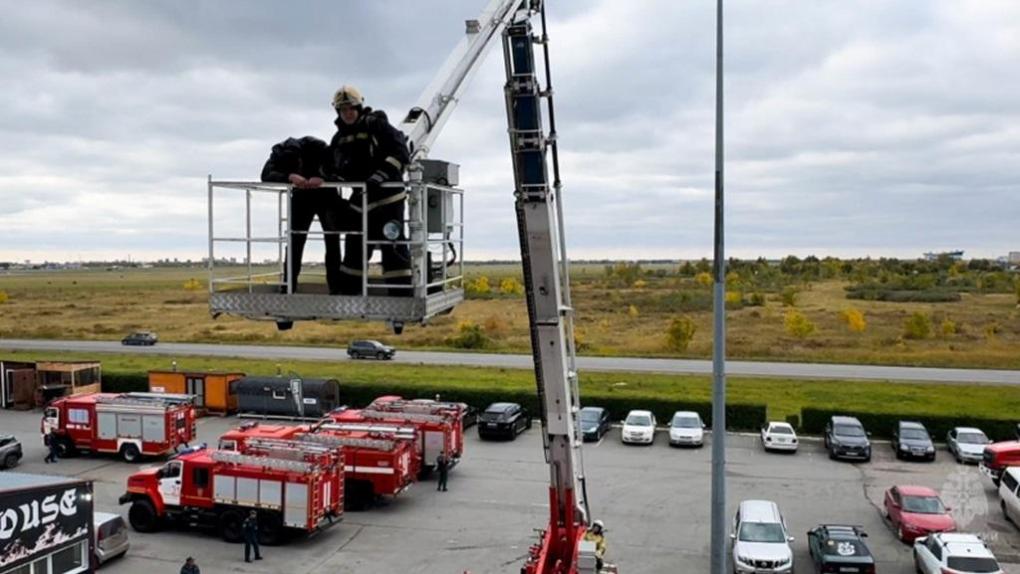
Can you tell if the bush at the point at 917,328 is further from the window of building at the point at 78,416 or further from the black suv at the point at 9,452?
the black suv at the point at 9,452

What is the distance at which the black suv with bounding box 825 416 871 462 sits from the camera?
90.4ft

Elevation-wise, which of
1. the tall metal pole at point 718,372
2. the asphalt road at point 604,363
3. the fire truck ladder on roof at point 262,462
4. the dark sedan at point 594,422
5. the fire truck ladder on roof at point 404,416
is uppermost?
the tall metal pole at point 718,372

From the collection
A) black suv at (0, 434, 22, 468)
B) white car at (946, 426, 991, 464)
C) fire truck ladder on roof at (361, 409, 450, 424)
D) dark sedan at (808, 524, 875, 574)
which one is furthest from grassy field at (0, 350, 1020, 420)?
dark sedan at (808, 524, 875, 574)

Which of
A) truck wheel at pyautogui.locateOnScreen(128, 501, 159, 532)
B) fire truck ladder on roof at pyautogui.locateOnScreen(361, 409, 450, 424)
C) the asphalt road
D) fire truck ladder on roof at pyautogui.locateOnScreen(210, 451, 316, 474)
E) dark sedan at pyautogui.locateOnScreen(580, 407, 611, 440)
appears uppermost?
fire truck ladder on roof at pyautogui.locateOnScreen(361, 409, 450, 424)

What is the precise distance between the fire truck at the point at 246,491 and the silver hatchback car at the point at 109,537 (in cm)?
182

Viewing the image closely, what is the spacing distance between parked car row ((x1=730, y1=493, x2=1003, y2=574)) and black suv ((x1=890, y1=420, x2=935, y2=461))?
8149 mm

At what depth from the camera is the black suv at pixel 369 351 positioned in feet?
Answer: 161

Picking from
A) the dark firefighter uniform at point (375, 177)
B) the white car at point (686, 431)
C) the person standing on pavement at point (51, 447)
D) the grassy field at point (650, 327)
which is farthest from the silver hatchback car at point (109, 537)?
the grassy field at point (650, 327)

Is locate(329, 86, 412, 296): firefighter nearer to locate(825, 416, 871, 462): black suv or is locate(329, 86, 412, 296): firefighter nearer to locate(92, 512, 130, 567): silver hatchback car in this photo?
locate(92, 512, 130, 567): silver hatchback car

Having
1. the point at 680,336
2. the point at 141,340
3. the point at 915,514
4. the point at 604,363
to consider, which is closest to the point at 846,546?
the point at 915,514

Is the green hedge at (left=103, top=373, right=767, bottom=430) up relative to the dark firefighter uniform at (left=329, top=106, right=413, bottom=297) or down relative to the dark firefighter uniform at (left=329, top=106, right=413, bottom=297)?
down

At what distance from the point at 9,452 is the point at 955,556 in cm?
2597

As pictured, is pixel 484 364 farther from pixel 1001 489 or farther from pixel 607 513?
pixel 1001 489

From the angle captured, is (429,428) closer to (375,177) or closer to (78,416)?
(78,416)
